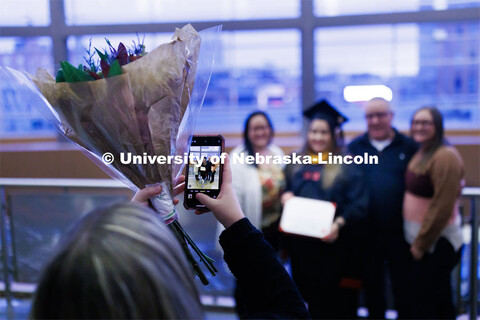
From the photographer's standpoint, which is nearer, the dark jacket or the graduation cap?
the dark jacket

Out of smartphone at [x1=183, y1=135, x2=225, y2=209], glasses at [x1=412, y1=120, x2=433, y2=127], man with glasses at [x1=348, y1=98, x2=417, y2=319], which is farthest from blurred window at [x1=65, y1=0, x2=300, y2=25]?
smartphone at [x1=183, y1=135, x2=225, y2=209]

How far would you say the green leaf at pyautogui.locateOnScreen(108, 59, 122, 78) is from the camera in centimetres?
98

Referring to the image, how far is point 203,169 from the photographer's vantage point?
4.01 feet

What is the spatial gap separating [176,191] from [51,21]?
12.9ft

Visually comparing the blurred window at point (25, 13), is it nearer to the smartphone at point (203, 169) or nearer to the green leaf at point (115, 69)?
the smartphone at point (203, 169)

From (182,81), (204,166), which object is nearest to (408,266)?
(204,166)

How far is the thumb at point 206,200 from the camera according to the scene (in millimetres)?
1067

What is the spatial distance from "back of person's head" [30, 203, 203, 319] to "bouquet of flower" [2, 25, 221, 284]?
0.46 meters

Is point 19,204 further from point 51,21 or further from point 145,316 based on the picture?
point 145,316

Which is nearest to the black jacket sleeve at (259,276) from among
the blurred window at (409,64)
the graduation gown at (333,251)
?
the graduation gown at (333,251)

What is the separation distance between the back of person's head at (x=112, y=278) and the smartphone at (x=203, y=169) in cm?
55

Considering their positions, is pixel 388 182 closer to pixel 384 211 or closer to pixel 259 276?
pixel 384 211

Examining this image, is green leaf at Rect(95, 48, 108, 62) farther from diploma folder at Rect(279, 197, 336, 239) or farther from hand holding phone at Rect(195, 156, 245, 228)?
diploma folder at Rect(279, 197, 336, 239)

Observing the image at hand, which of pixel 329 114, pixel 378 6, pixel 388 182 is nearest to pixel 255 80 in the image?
pixel 378 6
